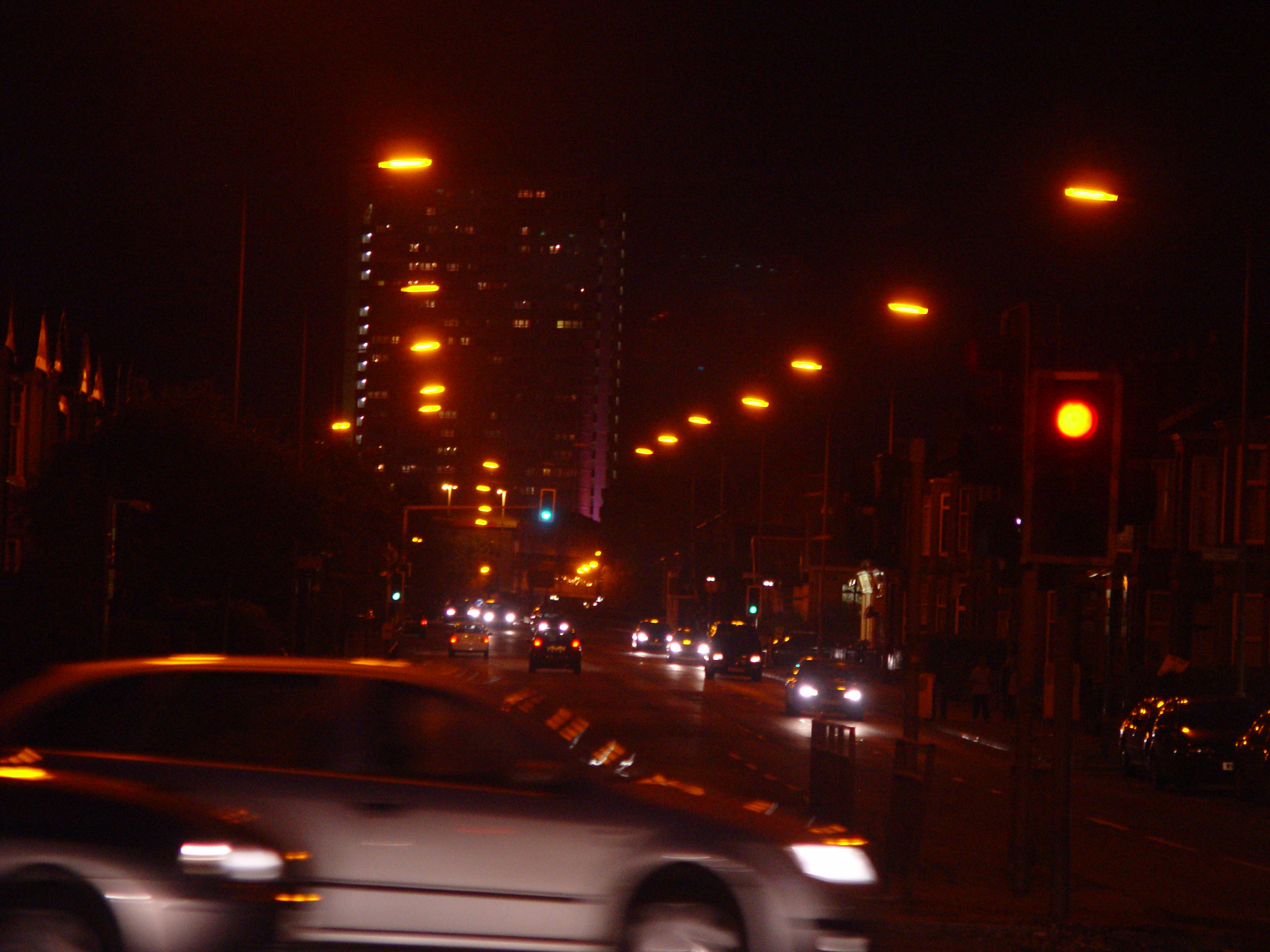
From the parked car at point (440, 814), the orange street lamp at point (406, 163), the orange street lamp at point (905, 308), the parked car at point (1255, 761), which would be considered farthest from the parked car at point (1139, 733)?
the parked car at point (440, 814)

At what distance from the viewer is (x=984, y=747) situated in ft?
114

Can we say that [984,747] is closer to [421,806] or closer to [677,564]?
[421,806]

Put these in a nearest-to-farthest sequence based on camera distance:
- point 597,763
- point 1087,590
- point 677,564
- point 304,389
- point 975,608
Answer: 1. point 597,763
2. point 304,389
3. point 1087,590
4. point 975,608
5. point 677,564

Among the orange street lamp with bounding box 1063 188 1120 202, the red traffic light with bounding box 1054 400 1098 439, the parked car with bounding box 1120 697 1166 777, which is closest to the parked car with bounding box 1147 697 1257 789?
the parked car with bounding box 1120 697 1166 777

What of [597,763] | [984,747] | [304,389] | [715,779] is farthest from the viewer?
[304,389]

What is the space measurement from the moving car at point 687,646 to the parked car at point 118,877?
7436 centimetres

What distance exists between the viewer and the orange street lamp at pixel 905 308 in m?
18.8

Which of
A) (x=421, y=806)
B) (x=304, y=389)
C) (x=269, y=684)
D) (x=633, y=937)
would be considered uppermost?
(x=304, y=389)

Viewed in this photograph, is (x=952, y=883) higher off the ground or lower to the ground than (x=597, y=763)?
lower

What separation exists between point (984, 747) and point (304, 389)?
19.6m

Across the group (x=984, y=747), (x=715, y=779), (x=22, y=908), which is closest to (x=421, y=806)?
(x=22, y=908)

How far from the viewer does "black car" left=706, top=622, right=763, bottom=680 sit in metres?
59.1

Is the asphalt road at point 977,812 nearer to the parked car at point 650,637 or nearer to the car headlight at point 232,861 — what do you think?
the car headlight at point 232,861

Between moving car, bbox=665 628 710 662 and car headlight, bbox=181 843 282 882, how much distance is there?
74.2 metres
